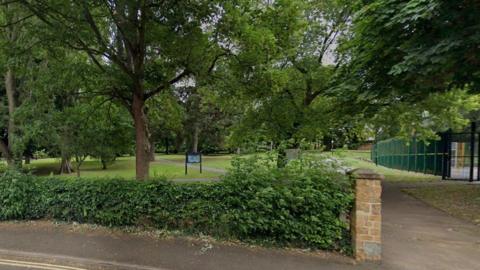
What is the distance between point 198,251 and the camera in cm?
572

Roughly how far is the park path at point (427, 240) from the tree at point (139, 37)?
233 inches

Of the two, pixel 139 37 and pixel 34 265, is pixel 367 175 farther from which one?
pixel 139 37

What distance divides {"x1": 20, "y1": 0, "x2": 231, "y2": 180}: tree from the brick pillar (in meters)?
4.86

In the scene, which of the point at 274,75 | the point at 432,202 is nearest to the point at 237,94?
the point at 274,75

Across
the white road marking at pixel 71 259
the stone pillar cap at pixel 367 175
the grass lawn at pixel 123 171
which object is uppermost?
the stone pillar cap at pixel 367 175

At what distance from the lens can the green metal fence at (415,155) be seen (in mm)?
20266

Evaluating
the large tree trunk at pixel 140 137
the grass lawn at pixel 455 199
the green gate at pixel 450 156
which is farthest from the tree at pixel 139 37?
the green gate at pixel 450 156

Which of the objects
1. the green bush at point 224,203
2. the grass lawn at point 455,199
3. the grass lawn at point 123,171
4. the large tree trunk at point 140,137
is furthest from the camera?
the grass lawn at point 123,171

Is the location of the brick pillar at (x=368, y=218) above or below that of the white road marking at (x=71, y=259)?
above

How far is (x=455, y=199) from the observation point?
1145cm

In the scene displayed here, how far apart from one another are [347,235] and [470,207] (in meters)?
6.53

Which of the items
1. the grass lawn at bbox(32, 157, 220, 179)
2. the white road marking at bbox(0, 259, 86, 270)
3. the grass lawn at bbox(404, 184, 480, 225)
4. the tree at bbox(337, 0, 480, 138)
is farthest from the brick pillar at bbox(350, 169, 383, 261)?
the grass lawn at bbox(32, 157, 220, 179)

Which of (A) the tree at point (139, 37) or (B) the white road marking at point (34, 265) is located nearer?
(B) the white road marking at point (34, 265)

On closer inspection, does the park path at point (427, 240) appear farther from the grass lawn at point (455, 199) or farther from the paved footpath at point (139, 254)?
the paved footpath at point (139, 254)
